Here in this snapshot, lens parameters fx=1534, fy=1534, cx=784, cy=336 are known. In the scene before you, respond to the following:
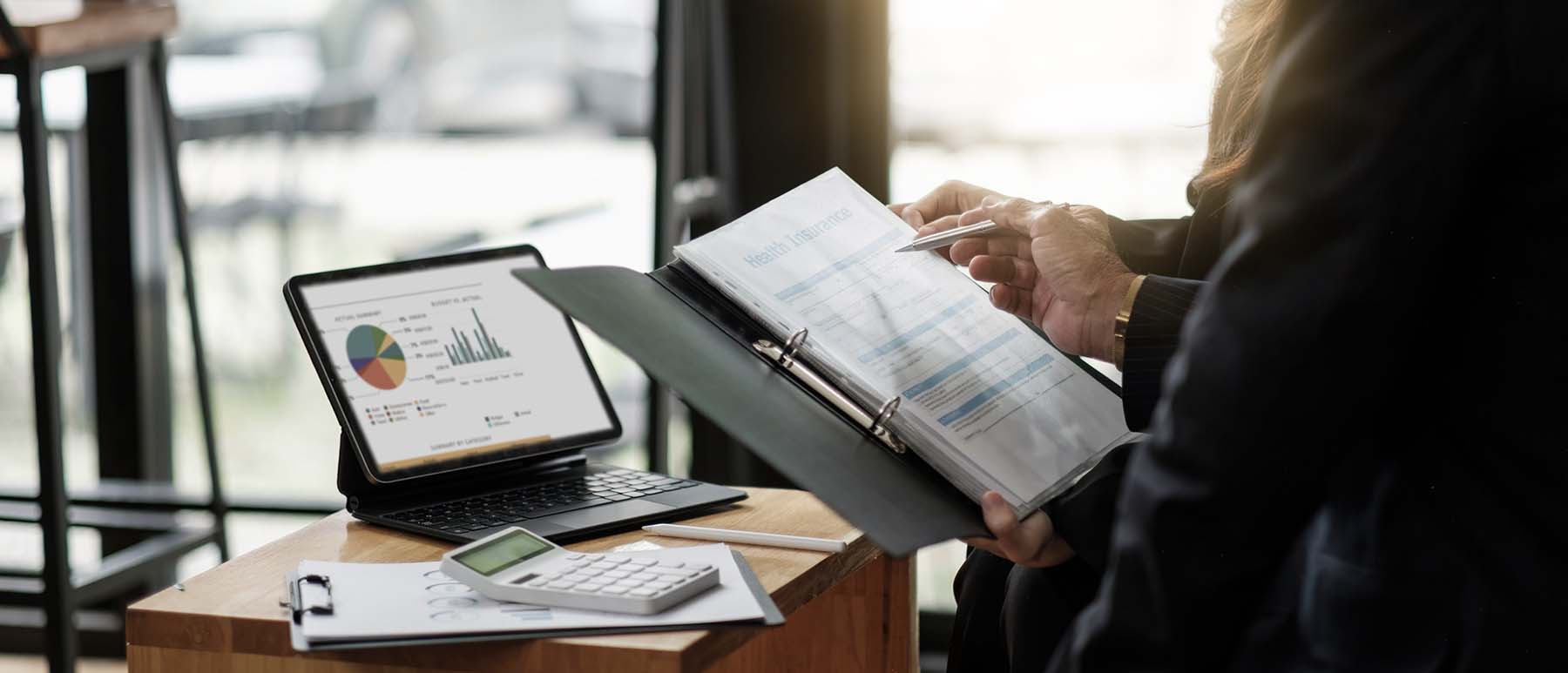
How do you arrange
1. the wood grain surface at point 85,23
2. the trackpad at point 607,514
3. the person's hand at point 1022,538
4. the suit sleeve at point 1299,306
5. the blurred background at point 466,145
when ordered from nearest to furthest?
the suit sleeve at point 1299,306 → the person's hand at point 1022,538 → the trackpad at point 607,514 → the wood grain surface at point 85,23 → the blurred background at point 466,145

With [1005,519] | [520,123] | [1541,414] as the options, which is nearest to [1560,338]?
[1541,414]

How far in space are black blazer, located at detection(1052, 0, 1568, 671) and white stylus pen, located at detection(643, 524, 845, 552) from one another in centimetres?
32

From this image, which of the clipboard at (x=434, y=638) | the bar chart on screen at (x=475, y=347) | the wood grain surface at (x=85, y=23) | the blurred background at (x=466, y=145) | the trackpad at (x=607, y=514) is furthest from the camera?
the blurred background at (x=466, y=145)

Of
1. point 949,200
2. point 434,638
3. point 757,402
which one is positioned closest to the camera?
point 434,638

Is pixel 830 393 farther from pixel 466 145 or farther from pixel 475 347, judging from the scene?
pixel 466 145

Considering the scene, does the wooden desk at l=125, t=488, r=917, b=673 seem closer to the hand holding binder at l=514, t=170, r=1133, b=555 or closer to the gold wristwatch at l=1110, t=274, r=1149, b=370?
the hand holding binder at l=514, t=170, r=1133, b=555

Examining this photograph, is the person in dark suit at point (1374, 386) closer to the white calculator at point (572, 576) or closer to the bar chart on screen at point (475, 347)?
the white calculator at point (572, 576)

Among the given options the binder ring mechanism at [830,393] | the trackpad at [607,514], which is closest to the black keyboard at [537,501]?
the trackpad at [607,514]

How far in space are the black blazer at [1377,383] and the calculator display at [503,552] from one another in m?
0.38

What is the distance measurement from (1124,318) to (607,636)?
1.43ft

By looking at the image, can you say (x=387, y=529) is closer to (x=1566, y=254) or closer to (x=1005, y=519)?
(x=1005, y=519)

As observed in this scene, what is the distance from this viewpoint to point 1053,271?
3.77 ft

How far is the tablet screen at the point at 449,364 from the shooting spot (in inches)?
49.0

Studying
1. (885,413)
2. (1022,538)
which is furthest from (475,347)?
(1022,538)
